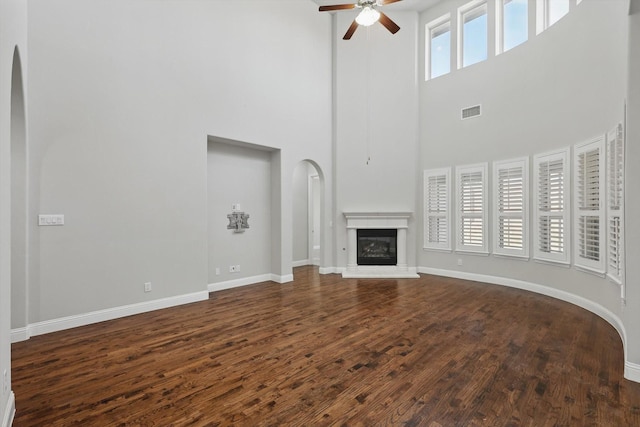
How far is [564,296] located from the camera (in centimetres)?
464

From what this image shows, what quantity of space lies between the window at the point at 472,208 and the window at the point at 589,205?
5.10 ft

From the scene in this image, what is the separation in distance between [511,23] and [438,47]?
150cm

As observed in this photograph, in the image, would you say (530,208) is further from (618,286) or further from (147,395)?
(147,395)

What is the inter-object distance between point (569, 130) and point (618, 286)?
7.90 feet

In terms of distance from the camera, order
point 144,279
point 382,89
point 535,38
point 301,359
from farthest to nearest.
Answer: point 382,89, point 535,38, point 144,279, point 301,359

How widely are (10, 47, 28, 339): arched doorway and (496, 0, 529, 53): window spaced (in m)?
7.50

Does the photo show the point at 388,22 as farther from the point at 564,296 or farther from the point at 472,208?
the point at 564,296

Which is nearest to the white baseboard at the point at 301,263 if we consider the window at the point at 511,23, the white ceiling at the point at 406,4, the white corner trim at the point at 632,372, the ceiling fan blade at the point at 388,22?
the ceiling fan blade at the point at 388,22

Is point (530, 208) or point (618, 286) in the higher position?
point (530, 208)

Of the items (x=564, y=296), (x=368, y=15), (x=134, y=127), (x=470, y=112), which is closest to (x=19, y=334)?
(x=134, y=127)

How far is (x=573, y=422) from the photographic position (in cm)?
198

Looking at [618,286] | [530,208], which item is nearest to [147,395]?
[618,286]

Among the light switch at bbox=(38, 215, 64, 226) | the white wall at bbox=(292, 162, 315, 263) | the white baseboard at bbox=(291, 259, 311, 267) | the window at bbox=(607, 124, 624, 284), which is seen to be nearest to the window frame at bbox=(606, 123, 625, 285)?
the window at bbox=(607, 124, 624, 284)

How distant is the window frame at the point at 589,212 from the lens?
387 centimetres
